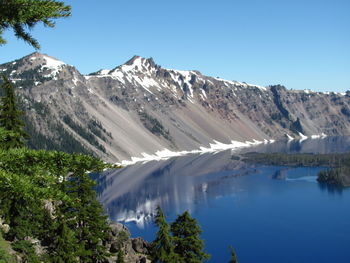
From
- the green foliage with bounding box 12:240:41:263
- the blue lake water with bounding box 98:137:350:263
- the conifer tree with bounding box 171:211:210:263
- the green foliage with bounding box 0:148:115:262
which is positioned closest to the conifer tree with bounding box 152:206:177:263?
the conifer tree with bounding box 171:211:210:263

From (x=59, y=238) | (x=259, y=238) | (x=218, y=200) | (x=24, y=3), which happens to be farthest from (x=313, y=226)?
(x=24, y=3)

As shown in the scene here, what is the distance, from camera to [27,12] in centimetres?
691

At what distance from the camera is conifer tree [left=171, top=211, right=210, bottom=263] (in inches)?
1646

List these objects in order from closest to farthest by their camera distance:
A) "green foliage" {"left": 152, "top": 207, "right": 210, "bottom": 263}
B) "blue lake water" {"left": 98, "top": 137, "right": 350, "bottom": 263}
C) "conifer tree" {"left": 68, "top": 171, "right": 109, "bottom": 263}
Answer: "conifer tree" {"left": 68, "top": 171, "right": 109, "bottom": 263} < "green foliage" {"left": 152, "top": 207, "right": 210, "bottom": 263} < "blue lake water" {"left": 98, "top": 137, "right": 350, "bottom": 263}

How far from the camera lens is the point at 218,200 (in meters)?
144

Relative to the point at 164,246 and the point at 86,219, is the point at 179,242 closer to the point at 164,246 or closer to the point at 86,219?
the point at 164,246

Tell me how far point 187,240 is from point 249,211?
8971cm

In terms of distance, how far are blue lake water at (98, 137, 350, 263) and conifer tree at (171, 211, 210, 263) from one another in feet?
149

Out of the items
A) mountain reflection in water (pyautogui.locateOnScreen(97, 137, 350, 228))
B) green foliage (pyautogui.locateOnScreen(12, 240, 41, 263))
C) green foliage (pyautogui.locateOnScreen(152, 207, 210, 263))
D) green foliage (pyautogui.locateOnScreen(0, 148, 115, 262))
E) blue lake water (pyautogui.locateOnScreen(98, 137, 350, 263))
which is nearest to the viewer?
green foliage (pyautogui.locateOnScreen(0, 148, 115, 262))

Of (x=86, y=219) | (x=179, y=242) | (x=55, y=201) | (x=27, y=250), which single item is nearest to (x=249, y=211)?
(x=179, y=242)

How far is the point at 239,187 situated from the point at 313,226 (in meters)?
62.0

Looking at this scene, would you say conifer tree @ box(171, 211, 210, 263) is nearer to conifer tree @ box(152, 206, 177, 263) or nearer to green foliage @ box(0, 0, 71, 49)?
conifer tree @ box(152, 206, 177, 263)

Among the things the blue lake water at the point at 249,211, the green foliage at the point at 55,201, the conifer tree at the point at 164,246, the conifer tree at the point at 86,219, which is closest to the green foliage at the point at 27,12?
the green foliage at the point at 55,201

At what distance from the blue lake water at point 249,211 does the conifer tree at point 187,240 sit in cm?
4533
